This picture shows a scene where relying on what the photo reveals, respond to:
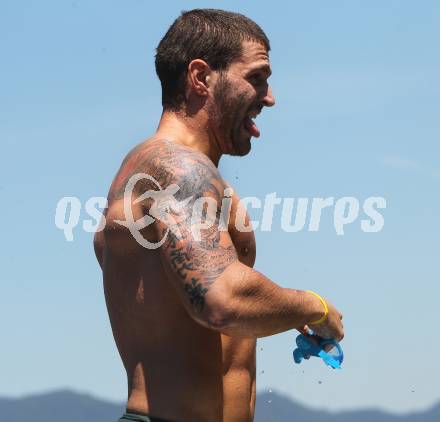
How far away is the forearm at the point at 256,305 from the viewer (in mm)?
6750

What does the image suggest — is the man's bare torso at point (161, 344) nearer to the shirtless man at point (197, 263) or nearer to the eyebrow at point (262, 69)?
the shirtless man at point (197, 263)

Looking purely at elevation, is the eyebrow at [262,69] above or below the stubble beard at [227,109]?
above

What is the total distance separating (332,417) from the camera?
198 meters

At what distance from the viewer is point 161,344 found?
721cm

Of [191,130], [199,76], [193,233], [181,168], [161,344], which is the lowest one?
[161,344]

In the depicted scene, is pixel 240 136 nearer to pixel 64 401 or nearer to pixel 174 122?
pixel 174 122

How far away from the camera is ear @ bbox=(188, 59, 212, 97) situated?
7.69 metres

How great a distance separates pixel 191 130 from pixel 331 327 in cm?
133

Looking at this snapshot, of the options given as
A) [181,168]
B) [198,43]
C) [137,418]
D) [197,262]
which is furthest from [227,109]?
[137,418]

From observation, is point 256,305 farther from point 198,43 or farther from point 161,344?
point 198,43

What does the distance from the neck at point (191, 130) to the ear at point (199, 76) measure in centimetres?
14

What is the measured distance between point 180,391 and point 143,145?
4.43 feet

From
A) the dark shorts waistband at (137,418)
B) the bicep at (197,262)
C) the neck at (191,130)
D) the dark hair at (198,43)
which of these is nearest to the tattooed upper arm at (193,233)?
the bicep at (197,262)

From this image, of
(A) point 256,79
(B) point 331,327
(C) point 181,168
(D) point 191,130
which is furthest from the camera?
(A) point 256,79
